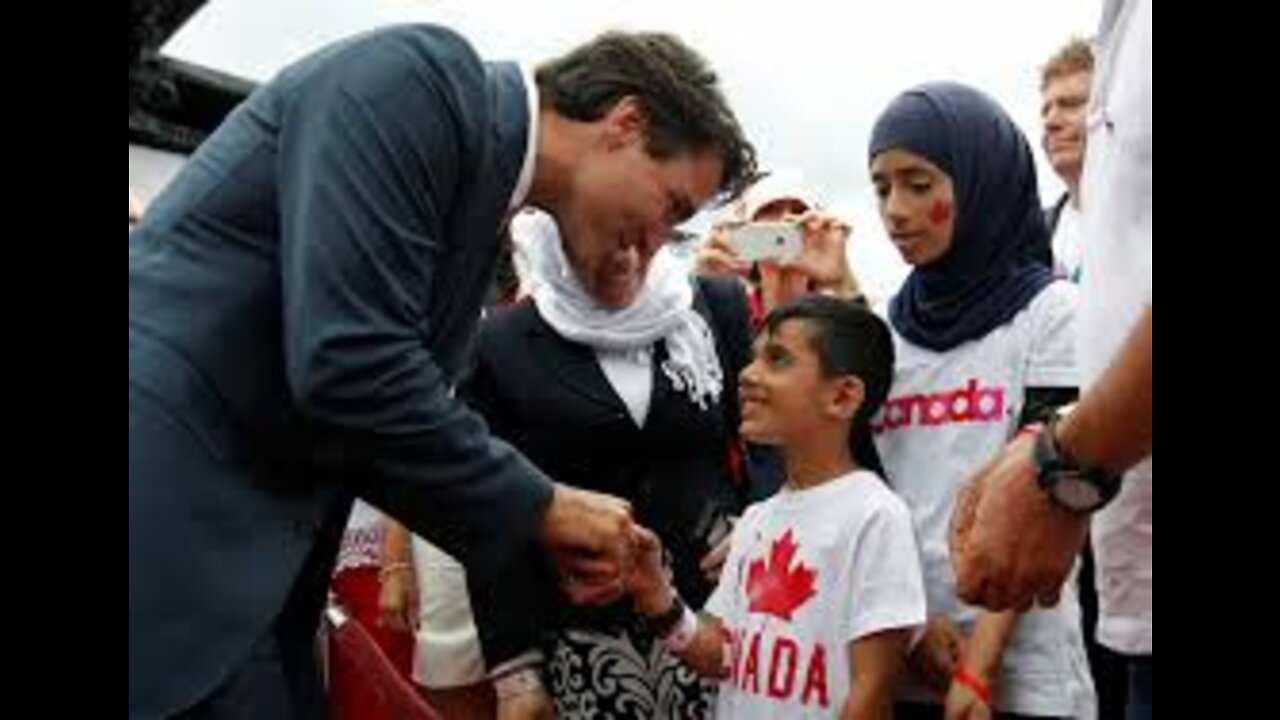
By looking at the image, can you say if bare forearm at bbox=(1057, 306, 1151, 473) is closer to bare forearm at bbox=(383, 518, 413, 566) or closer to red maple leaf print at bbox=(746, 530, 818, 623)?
red maple leaf print at bbox=(746, 530, 818, 623)

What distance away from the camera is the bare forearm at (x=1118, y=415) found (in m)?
1.18

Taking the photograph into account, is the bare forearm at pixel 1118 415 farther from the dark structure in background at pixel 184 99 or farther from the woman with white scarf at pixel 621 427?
the dark structure in background at pixel 184 99

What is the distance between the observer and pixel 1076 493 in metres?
1.30

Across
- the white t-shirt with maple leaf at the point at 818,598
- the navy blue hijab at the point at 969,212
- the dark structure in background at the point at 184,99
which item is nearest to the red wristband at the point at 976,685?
the white t-shirt with maple leaf at the point at 818,598

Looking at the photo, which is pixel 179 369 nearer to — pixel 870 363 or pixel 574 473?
pixel 574 473

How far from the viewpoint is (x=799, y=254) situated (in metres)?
3.46

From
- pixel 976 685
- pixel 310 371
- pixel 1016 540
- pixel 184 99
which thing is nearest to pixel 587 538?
pixel 310 371

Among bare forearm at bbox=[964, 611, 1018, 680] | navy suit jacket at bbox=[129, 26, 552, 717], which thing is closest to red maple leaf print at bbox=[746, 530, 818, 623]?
bare forearm at bbox=[964, 611, 1018, 680]

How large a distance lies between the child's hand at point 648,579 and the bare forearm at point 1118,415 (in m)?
0.81

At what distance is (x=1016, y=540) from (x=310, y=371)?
0.77 meters

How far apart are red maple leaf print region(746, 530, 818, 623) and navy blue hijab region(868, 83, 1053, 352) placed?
0.44 metres

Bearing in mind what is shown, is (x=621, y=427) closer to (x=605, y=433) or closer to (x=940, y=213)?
(x=605, y=433)

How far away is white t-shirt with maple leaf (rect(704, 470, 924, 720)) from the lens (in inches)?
98.1
